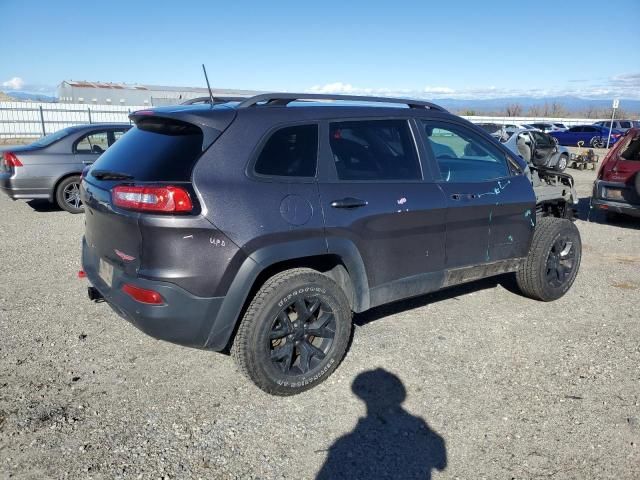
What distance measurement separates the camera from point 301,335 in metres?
3.24

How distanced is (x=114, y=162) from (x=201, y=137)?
2.37ft

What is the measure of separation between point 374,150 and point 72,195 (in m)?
7.05

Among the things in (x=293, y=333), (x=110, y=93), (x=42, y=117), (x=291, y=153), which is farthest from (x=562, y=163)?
(x=110, y=93)

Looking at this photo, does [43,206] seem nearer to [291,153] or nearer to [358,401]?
[291,153]

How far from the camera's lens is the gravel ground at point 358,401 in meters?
2.63

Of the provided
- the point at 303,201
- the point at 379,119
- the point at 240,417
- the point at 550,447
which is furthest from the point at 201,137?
the point at 550,447

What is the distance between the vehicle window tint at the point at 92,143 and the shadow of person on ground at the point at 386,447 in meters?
7.44

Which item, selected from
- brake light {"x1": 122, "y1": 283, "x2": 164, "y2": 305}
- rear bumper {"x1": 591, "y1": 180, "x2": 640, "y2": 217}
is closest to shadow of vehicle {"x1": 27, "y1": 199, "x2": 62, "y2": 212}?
brake light {"x1": 122, "y1": 283, "x2": 164, "y2": 305}

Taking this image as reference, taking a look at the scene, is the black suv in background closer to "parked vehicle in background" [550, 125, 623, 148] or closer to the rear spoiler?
the rear spoiler

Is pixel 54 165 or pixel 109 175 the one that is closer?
pixel 109 175

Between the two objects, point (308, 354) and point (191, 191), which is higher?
point (191, 191)

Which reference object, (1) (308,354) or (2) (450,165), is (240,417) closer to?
(1) (308,354)

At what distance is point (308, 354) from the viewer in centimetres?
326

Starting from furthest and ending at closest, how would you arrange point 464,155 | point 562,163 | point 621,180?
point 562,163 → point 621,180 → point 464,155
